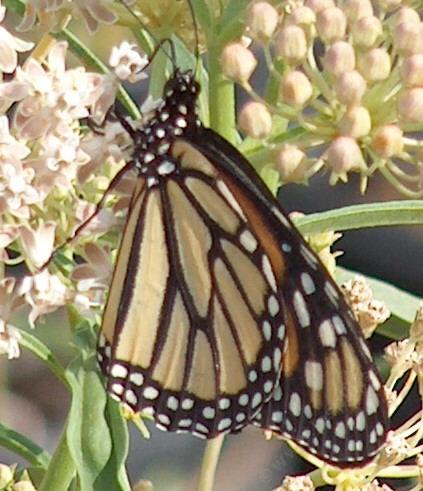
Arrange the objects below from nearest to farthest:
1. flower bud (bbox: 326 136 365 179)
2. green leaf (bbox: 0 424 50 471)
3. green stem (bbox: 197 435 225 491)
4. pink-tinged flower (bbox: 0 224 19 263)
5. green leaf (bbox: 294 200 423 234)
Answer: flower bud (bbox: 326 136 365 179), pink-tinged flower (bbox: 0 224 19 263), green leaf (bbox: 294 200 423 234), green stem (bbox: 197 435 225 491), green leaf (bbox: 0 424 50 471)

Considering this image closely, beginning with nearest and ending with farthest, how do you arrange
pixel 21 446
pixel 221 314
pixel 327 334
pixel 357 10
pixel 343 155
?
pixel 343 155 < pixel 357 10 < pixel 327 334 < pixel 221 314 < pixel 21 446

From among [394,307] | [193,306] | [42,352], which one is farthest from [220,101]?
[394,307]

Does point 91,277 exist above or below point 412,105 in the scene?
below

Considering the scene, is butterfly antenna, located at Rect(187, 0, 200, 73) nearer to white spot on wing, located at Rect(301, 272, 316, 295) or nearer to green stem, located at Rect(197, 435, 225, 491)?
white spot on wing, located at Rect(301, 272, 316, 295)

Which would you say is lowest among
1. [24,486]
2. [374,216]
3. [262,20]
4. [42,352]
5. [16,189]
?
[24,486]

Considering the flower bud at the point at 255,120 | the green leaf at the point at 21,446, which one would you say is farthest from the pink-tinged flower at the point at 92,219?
the green leaf at the point at 21,446

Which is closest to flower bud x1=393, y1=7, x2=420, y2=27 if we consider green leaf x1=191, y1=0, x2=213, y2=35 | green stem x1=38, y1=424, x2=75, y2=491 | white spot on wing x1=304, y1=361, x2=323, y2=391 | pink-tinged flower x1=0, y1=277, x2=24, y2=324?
green leaf x1=191, y1=0, x2=213, y2=35

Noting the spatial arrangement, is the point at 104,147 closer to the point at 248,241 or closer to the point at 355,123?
the point at 248,241
